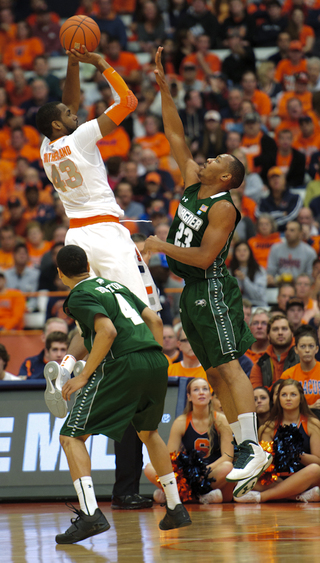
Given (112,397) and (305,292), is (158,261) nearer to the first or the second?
(305,292)

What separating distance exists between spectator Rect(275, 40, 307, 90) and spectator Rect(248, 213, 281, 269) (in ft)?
15.2

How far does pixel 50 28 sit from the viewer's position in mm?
18281

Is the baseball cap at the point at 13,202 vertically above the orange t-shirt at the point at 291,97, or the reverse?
the orange t-shirt at the point at 291,97

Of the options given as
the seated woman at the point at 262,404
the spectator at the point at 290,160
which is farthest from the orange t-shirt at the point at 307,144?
the seated woman at the point at 262,404

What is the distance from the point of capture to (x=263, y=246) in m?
12.2

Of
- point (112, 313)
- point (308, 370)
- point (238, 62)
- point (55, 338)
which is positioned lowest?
point (308, 370)

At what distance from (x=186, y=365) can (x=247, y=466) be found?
3.25 meters

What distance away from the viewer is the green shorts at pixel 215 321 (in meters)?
5.84

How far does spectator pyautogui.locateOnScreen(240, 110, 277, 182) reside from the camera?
13812mm

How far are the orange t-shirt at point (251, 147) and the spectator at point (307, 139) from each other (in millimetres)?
750

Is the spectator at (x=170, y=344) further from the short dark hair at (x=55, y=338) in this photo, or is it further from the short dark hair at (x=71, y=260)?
the short dark hair at (x=71, y=260)

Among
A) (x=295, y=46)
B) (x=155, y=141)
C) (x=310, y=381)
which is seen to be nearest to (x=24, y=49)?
(x=155, y=141)

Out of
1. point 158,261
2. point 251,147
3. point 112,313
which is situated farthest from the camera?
point 251,147

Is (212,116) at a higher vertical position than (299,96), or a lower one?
lower
